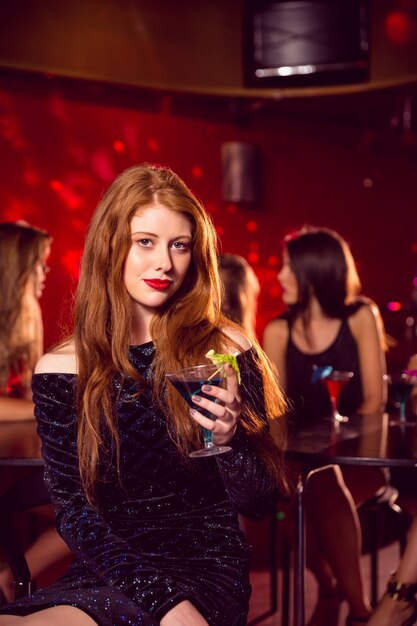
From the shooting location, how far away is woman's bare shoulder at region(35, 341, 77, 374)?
2.04 meters

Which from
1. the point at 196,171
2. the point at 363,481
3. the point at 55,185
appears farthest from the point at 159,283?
the point at 196,171

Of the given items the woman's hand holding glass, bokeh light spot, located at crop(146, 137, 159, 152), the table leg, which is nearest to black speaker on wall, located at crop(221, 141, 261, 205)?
bokeh light spot, located at crop(146, 137, 159, 152)

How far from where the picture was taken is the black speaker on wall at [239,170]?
6445 mm

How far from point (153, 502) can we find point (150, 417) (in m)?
0.21

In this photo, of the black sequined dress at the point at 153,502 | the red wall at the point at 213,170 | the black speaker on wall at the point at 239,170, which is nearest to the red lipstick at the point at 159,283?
the black sequined dress at the point at 153,502

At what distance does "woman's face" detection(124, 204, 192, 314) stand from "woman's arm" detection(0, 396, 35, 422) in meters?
1.22

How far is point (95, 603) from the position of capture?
1.73 m

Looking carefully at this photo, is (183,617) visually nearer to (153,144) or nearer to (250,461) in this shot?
(250,461)

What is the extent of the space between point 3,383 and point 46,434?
1523mm

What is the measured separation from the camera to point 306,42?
5117 millimetres

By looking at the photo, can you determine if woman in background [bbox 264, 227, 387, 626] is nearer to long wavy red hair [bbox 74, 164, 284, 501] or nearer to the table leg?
the table leg

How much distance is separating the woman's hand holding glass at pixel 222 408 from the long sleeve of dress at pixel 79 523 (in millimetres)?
334

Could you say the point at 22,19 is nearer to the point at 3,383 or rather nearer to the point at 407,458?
the point at 3,383

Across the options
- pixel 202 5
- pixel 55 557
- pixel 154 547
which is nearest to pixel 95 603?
pixel 154 547
